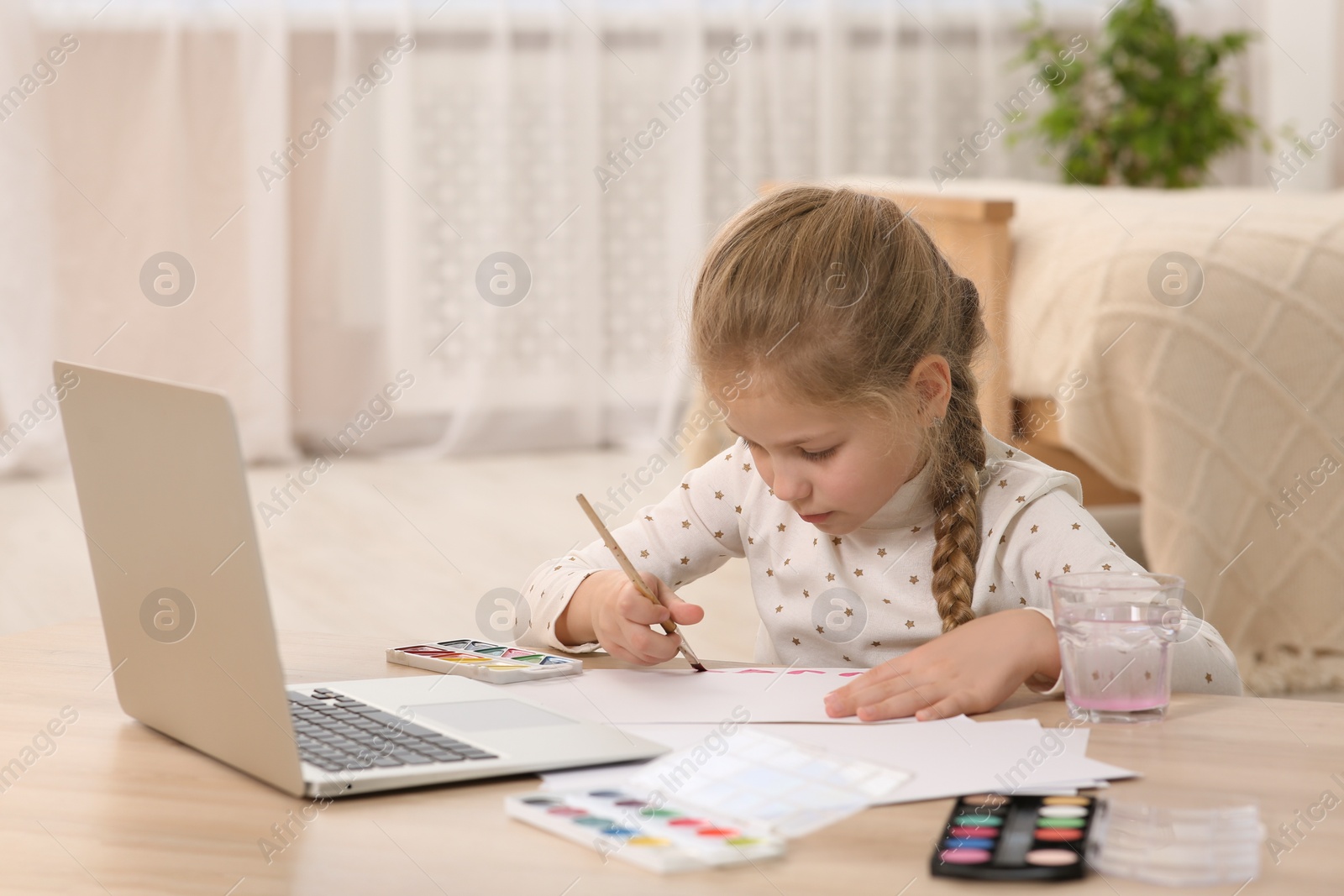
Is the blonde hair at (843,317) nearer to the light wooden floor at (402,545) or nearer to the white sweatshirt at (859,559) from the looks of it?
the white sweatshirt at (859,559)

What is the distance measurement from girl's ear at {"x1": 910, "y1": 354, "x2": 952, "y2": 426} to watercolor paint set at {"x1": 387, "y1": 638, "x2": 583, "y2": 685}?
292 millimetres

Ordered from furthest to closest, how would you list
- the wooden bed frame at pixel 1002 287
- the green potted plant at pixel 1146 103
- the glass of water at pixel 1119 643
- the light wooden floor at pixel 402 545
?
the green potted plant at pixel 1146 103 < the light wooden floor at pixel 402 545 < the wooden bed frame at pixel 1002 287 < the glass of water at pixel 1119 643

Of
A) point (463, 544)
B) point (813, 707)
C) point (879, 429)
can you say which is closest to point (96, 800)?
point (813, 707)

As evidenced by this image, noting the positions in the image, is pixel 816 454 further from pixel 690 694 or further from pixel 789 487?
pixel 690 694

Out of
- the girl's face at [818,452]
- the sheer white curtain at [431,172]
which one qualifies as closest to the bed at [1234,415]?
the girl's face at [818,452]

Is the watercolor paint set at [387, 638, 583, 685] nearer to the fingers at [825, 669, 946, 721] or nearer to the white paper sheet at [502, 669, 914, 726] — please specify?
the white paper sheet at [502, 669, 914, 726]

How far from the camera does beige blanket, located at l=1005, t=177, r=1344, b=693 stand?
1.91 meters

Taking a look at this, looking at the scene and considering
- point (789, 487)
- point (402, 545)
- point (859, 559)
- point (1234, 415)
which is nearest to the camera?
point (789, 487)

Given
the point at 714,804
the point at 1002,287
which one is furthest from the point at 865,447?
the point at 1002,287

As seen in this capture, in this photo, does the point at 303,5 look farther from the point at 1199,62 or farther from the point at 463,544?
the point at 1199,62

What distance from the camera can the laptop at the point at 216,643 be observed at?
59 cm

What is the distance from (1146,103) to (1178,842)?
147 inches

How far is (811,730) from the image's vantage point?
0.72 meters

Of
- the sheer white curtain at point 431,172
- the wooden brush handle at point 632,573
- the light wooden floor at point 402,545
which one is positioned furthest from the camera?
the sheer white curtain at point 431,172
